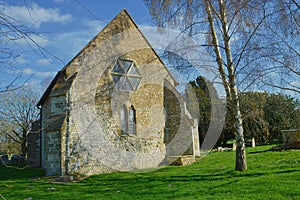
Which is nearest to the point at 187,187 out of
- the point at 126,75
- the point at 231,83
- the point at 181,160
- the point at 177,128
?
the point at 231,83

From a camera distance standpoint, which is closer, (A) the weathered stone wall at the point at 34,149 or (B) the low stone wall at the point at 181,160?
(B) the low stone wall at the point at 181,160

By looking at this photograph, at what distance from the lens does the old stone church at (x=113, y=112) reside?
11125 millimetres

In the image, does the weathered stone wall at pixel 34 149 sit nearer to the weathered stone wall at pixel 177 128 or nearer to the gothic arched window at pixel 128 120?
the gothic arched window at pixel 128 120

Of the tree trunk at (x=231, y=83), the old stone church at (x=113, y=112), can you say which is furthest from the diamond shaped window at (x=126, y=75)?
the tree trunk at (x=231, y=83)

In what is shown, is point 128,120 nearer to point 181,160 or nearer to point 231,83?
point 181,160

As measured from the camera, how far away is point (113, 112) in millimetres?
12984

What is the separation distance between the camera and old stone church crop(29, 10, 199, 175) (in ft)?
36.5

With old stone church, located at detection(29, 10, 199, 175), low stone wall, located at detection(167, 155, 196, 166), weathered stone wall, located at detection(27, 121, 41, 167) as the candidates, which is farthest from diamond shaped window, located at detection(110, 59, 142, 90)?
weathered stone wall, located at detection(27, 121, 41, 167)

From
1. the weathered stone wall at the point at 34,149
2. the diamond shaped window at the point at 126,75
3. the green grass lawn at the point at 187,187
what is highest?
the diamond shaped window at the point at 126,75

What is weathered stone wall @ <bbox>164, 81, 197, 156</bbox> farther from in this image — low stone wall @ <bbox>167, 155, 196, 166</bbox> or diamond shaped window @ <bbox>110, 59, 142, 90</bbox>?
diamond shaped window @ <bbox>110, 59, 142, 90</bbox>

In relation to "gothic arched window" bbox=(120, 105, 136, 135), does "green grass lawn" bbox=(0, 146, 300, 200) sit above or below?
below

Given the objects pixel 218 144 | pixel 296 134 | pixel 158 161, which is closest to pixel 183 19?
pixel 158 161

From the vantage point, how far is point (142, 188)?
8.13 m

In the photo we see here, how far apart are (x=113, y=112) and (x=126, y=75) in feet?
6.97
